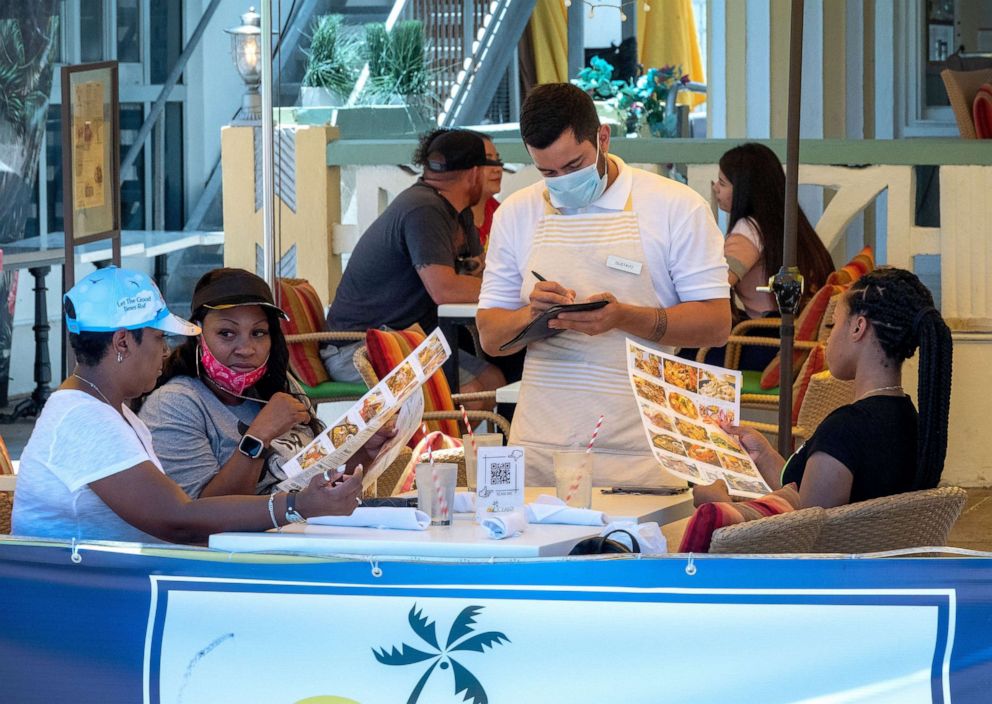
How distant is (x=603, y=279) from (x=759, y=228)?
277cm

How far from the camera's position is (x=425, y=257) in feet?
19.3

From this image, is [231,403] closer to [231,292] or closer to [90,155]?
[231,292]

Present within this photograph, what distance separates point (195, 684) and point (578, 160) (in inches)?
60.5

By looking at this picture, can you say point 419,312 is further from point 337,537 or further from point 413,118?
point 413,118

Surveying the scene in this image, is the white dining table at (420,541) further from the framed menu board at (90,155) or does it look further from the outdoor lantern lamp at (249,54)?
the outdoor lantern lamp at (249,54)

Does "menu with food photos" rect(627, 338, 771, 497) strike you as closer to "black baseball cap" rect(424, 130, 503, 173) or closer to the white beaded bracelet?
the white beaded bracelet

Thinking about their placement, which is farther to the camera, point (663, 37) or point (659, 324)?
point (663, 37)

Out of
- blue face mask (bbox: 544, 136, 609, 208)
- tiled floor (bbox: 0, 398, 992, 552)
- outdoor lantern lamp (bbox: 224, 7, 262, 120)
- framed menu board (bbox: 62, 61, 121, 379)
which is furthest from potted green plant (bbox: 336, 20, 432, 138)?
blue face mask (bbox: 544, 136, 609, 208)

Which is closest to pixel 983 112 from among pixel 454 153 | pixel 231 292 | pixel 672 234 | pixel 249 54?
pixel 454 153

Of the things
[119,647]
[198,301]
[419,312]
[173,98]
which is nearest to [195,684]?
[119,647]

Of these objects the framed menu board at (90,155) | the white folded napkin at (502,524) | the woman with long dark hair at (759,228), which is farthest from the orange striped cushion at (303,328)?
the white folded napkin at (502,524)

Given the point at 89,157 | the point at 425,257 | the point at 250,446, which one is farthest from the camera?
the point at 425,257

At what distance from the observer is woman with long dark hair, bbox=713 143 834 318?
247 inches

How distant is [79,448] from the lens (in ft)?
9.70
